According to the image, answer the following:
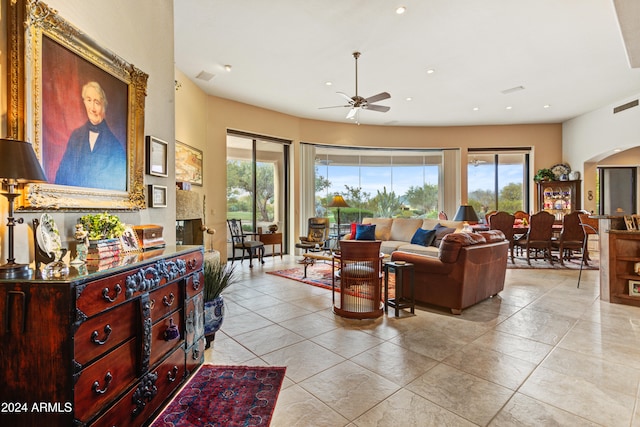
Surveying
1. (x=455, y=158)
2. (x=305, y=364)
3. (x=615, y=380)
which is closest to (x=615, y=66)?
(x=455, y=158)

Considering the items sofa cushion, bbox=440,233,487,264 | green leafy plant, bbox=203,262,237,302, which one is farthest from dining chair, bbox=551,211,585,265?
green leafy plant, bbox=203,262,237,302

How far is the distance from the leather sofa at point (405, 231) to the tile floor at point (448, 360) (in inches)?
78.7

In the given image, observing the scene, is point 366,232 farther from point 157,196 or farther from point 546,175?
point 546,175

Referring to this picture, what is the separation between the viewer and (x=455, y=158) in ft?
30.3

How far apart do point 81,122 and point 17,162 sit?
0.76m

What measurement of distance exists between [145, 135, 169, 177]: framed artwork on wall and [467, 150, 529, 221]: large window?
8.87m

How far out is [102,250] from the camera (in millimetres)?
1721

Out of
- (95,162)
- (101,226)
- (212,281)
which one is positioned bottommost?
(212,281)

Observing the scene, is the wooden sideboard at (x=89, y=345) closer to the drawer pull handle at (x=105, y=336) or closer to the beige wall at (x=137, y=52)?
the drawer pull handle at (x=105, y=336)

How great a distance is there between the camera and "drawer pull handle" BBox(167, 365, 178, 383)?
1.92 metres

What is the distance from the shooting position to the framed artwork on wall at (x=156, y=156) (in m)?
2.59

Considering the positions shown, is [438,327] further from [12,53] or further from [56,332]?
[12,53]

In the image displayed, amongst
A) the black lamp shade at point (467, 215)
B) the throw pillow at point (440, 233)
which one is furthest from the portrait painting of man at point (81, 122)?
the throw pillow at point (440, 233)

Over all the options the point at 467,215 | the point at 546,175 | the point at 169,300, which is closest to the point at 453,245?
the point at 467,215
